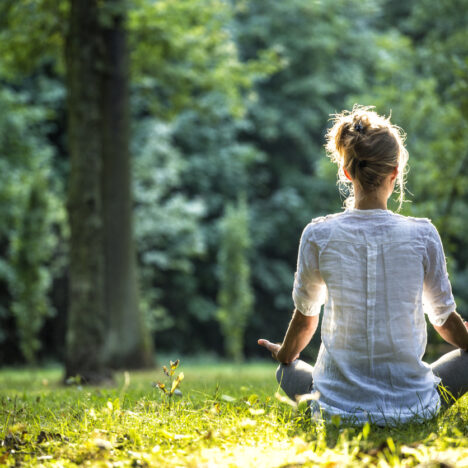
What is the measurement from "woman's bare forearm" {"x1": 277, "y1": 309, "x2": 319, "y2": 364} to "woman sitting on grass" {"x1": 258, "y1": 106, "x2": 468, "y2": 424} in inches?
4.4

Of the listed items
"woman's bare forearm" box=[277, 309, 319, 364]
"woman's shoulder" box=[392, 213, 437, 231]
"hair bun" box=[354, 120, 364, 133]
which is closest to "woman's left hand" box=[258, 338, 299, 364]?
"woman's bare forearm" box=[277, 309, 319, 364]

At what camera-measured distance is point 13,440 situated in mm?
2658

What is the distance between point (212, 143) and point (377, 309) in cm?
1898

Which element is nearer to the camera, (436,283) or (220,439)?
(220,439)

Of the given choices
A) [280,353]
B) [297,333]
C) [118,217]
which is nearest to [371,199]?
[297,333]

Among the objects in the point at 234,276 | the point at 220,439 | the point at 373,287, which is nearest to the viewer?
the point at 220,439

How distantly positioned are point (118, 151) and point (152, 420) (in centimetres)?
965

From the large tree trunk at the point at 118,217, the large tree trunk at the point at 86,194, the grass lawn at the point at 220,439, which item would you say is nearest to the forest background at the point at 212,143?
the large tree trunk at the point at 118,217

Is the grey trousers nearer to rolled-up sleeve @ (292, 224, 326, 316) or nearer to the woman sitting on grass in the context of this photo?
the woman sitting on grass

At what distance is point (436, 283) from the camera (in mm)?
2863

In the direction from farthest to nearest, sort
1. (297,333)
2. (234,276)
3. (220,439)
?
(234,276), (297,333), (220,439)

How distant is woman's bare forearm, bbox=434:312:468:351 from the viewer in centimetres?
294

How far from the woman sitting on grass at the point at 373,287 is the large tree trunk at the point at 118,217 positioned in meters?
9.38

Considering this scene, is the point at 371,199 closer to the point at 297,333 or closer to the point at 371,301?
the point at 371,301
